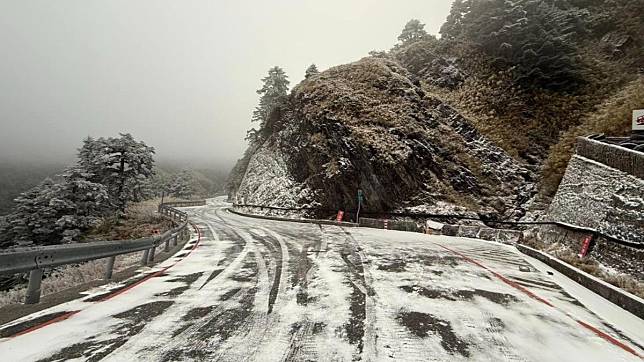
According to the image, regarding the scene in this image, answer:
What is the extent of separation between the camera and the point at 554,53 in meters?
28.1

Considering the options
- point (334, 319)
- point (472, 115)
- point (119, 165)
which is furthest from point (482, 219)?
point (119, 165)

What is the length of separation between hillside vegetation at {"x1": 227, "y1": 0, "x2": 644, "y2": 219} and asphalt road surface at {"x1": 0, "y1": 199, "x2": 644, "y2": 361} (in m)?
15.8

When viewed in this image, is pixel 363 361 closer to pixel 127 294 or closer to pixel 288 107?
pixel 127 294

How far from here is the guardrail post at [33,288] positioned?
5.13m

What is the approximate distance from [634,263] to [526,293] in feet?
19.5

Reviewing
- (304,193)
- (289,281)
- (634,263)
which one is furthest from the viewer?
(304,193)

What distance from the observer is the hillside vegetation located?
22.9 m

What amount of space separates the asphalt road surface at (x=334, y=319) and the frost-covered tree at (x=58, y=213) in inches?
1382

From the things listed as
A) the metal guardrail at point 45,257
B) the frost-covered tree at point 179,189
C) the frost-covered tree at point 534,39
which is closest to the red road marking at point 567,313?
the metal guardrail at point 45,257

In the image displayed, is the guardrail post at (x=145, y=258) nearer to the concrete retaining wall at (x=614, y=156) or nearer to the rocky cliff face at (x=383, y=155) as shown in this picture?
the concrete retaining wall at (x=614, y=156)

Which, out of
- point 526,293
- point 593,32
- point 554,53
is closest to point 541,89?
point 554,53

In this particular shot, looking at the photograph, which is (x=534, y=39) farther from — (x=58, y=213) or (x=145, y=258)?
(x=58, y=213)

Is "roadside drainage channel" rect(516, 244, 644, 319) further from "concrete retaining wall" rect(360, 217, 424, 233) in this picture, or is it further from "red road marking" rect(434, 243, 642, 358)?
"concrete retaining wall" rect(360, 217, 424, 233)

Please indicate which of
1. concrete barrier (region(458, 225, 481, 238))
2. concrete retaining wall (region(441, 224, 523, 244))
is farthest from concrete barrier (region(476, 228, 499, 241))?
concrete barrier (region(458, 225, 481, 238))
